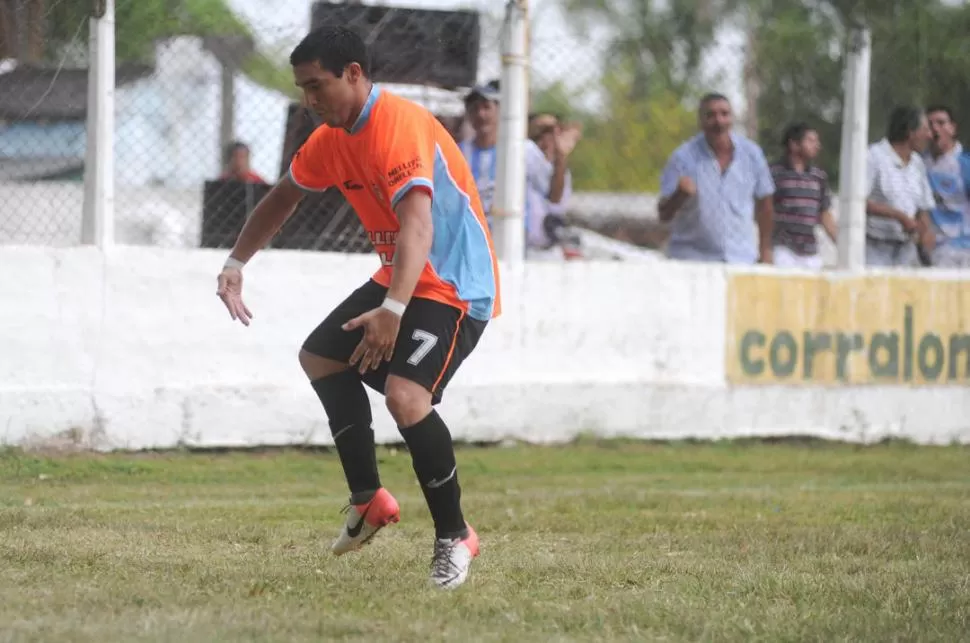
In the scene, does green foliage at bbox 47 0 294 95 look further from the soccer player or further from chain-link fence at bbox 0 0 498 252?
the soccer player

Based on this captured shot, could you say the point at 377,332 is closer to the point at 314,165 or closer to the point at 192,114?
the point at 314,165

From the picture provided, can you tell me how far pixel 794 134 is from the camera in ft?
40.5

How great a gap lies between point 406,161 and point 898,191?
782 cm

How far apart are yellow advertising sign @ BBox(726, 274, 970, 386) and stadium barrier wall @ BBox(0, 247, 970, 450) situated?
13mm

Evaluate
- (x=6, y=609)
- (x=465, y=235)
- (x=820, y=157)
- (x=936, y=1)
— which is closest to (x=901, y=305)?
(x=820, y=157)

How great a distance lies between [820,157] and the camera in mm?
12523

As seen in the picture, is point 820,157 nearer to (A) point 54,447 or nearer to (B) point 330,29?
(A) point 54,447

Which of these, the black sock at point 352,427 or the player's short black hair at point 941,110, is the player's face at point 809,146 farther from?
the black sock at point 352,427

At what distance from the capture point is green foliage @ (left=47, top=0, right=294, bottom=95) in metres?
9.86

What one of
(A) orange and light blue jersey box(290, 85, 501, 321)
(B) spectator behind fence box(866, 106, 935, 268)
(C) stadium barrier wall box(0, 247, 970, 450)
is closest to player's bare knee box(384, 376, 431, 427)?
(A) orange and light blue jersey box(290, 85, 501, 321)

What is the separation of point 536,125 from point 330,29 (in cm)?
616

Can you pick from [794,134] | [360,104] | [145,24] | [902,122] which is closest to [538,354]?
[794,134]

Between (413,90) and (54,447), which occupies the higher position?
(413,90)

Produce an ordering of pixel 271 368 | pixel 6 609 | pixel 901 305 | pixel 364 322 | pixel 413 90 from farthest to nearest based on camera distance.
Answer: pixel 901 305 → pixel 413 90 → pixel 271 368 → pixel 364 322 → pixel 6 609
